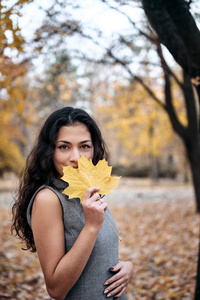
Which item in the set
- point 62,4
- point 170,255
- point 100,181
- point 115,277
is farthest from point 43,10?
point 170,255

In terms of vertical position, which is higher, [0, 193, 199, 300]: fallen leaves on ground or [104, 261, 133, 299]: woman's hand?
[104, 261, 133, 299]: woman's hand

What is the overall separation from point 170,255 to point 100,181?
406cm

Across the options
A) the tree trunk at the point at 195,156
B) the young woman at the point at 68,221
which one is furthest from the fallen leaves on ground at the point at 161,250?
the young woman at the point at 68,221

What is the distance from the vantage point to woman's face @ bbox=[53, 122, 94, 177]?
131cm

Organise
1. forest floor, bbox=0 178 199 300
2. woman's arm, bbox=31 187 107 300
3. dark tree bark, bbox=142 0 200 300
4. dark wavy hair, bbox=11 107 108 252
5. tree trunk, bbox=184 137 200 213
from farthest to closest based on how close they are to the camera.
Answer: tree trunk, bbox=184 137 200 213, forest floor, bbox=0 178 199 300, dark tree bark, bbox=142 0 200 300, dark wavy hair, bbox=11 107 108 252, woman's arm, bbox=31 187 107 300

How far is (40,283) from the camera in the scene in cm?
362

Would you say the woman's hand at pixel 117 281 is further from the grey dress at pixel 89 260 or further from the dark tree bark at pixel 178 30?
the dark tree bark at pixel 178 30

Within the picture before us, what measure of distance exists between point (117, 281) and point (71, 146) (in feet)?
2.48

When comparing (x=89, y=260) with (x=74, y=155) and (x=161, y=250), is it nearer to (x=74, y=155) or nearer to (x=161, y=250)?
(x=74, y=155)

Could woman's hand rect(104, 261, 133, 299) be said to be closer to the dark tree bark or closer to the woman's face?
the woman's face

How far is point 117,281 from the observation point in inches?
51.4

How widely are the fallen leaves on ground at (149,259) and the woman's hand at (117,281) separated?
2.27 metres

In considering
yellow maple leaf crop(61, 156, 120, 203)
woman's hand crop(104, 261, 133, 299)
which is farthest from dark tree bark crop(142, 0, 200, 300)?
yellow maple leaf crop(61, 156, 120, 203)

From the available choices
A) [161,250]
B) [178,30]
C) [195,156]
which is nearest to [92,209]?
[178,30]
